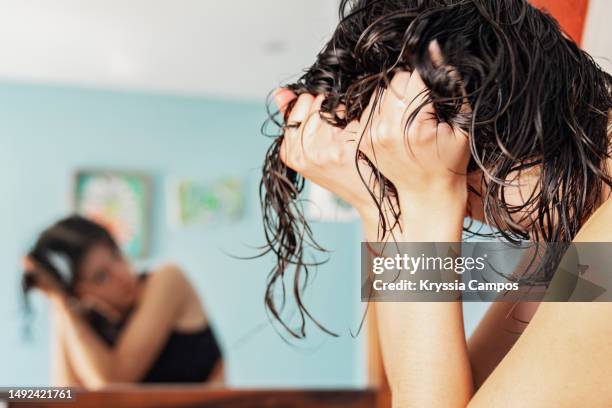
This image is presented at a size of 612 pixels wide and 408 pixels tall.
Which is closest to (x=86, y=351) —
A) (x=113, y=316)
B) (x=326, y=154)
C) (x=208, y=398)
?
(x=113, y=316)

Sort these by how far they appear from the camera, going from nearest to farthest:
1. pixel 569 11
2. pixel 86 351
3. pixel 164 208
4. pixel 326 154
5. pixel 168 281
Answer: pixel 326 154
pixel 569 11
pixel 86 351
pixel 168 281
pixel 164 208

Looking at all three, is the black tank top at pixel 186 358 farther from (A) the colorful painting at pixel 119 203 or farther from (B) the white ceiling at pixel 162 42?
(A) the colorful painting at pixel 119 203

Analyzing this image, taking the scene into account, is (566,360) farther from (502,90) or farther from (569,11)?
(569,11)

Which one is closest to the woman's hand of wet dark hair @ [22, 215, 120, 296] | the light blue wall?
wet dark hair @ [22, 215, 120, 296]

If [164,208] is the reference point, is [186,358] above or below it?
below

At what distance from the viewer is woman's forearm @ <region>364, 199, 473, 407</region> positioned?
17.6 inches

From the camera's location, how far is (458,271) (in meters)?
0.47

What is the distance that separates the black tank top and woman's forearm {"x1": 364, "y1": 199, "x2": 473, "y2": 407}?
84.1 inches

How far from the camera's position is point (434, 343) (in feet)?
1.48

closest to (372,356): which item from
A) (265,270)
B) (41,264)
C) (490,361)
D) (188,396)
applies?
(265,270)

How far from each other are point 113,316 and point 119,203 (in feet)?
4.31

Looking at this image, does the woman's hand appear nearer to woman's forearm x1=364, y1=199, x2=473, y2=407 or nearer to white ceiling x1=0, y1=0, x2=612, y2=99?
woman's forearm x1=364, y1=199, x2=473, y2=407

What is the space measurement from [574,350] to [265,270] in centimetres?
380

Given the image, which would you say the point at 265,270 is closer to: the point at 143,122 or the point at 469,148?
the point at 143,122
